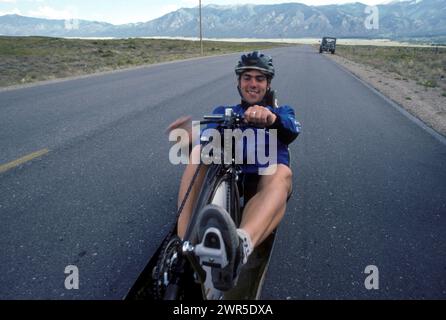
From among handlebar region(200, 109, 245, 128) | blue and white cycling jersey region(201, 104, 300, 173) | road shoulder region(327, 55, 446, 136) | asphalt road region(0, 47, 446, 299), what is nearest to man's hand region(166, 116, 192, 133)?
handlebar region(200, 109, 245, 128)

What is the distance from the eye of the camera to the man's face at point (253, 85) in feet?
10.1

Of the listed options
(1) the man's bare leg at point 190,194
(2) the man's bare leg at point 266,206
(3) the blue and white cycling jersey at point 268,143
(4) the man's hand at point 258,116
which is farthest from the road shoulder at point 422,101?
(1) the man's bare leg at point 190,194

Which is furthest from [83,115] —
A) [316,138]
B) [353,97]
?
[353,97]

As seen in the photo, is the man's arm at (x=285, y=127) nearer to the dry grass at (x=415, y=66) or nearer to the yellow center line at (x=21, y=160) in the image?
the yellow center line at (x=21, y=160)

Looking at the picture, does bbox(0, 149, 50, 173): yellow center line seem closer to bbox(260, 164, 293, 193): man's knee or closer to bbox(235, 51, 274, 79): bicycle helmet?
bbox(235, 51, 274, 79): bicycle helmet

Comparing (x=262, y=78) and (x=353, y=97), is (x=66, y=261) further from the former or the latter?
(x=353, y=97)

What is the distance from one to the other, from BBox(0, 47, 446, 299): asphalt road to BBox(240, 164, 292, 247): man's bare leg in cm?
50

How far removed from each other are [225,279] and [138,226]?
1608 mm

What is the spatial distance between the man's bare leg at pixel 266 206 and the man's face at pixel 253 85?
0.75m

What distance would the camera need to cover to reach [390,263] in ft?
9.18

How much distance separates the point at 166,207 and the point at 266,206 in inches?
62.1

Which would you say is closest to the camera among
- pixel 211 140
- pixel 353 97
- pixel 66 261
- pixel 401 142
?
pixel 211 140

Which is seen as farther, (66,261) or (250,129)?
(250,129)

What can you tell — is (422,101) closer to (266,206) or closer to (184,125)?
(266,206)
